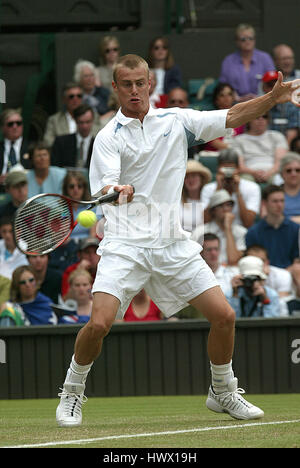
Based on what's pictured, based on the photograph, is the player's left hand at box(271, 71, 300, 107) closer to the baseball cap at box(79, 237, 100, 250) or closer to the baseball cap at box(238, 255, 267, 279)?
the baseball cap at box(238, 255, 267, 279)

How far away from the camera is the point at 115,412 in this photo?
823cm

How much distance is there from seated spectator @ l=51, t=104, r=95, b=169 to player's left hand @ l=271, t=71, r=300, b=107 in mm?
6881

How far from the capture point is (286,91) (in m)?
6.36

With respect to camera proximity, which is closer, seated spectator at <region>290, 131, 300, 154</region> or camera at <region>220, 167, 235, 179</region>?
camera at <region>220, 167, 235, 179</region>

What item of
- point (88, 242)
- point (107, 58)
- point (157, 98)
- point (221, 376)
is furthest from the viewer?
point (107, 58)

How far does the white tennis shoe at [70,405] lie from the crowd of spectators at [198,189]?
3.90m

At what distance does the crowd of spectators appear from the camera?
10.6 m

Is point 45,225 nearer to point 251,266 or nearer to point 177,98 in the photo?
point 251,266

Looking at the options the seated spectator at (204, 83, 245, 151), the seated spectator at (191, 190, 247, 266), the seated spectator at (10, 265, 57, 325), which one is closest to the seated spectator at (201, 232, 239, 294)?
the seated spectator at (191, 190, 247, 266)

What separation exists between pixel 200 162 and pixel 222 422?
7110 mm

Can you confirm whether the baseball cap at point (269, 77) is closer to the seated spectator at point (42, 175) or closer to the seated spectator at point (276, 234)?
the seated spectator at point (276, 234)

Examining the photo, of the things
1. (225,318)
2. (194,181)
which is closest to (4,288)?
(194,181)

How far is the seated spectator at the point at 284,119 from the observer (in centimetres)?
1360

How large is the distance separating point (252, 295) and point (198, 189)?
2210 millimetres
